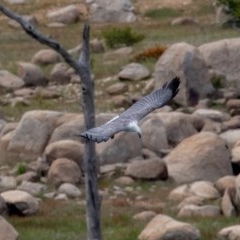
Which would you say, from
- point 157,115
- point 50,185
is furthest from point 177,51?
point 50,185

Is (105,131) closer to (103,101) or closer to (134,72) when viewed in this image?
(103,101)

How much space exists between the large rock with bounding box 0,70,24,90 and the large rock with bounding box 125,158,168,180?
11283mm

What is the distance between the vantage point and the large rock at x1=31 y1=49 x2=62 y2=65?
34219 mm

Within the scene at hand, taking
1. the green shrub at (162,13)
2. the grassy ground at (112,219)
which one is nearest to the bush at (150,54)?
the grassy ground at (112,219)

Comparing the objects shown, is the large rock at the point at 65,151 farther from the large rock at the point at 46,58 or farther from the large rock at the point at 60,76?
the large rock at the point at 46,58

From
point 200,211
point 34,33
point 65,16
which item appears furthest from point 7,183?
point 65,16

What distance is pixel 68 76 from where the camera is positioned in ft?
104

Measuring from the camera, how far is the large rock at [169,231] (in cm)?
1434

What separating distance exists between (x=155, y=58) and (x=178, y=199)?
14501 millimetres

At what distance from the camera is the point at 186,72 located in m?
26.9

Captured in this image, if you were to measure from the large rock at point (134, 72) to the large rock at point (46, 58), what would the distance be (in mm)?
3667

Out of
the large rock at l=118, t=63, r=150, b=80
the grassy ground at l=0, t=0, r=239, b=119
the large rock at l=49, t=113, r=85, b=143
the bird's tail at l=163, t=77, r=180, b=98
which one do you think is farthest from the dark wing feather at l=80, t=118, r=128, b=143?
the large rock at l=118, t=63, r=150, b=80

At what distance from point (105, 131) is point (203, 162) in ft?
33.9

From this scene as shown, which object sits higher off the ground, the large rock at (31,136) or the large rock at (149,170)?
the large rock at (31,136)
